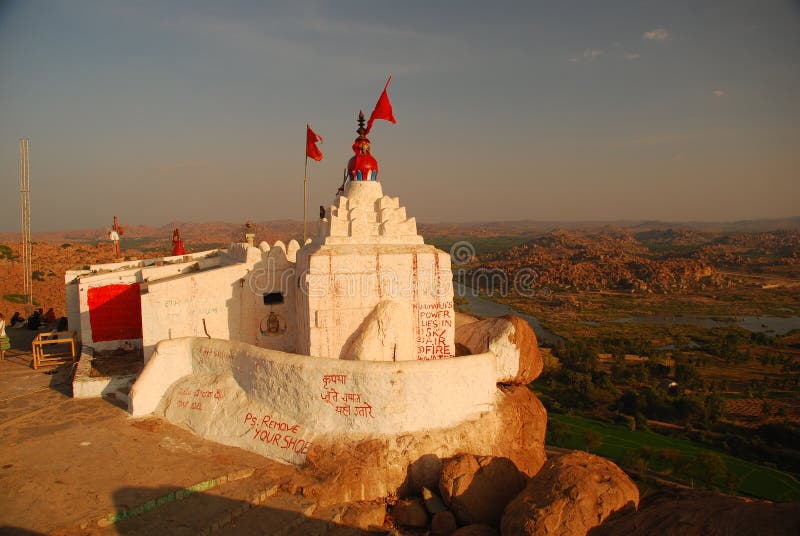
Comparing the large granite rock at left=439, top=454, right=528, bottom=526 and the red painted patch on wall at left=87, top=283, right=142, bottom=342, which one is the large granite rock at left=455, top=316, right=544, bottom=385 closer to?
the large granite rock at left=439, top=454, right=528, bottom=526

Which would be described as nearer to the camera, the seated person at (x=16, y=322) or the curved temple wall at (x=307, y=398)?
the curved temple wall at (x=307, y=398)

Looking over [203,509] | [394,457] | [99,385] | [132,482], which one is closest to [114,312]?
[99,385]

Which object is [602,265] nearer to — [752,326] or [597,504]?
[752,326]

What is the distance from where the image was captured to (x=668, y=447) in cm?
2302

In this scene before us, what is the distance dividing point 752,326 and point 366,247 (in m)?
55.1

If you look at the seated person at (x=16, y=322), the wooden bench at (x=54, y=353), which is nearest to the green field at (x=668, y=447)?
the wooden bench at (x=54, y=353)

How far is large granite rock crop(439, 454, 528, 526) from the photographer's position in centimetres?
927

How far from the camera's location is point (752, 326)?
2037 inches

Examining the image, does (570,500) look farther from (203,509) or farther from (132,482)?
(132,482)

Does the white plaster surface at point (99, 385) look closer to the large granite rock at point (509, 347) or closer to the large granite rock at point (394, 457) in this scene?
the large granite rock at point (394, 457)

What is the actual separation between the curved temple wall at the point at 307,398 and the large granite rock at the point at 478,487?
3.45ft

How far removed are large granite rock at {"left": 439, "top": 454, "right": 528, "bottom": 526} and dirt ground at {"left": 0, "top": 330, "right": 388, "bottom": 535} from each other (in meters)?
1.96

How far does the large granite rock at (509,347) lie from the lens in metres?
12.2

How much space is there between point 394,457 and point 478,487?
5.65 ft
